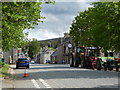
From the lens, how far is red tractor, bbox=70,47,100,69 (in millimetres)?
35344

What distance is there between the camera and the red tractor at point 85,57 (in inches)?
1391

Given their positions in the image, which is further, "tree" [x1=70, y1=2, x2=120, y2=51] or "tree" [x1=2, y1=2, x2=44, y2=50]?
"tree" [x1=70, y1=2, x2=120, y2=51]

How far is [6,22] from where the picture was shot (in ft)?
68.4

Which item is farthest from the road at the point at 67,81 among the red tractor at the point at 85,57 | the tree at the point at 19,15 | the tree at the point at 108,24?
the red tractor at the point at 85,57

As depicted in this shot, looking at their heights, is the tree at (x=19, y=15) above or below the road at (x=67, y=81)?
above

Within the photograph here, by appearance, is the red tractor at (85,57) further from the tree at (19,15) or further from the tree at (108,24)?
the tree at (19,15)

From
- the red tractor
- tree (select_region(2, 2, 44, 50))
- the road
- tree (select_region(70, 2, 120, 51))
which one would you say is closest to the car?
the red tractor

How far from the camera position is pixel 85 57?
37.8 m

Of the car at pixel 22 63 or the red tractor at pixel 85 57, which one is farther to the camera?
the car at pixel 22 63

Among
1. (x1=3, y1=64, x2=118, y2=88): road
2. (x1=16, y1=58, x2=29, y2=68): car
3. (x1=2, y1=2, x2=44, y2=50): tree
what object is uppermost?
(x1=2, y1=2, x2=44, y2=50): tree

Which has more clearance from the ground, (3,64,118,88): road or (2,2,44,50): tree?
(2,2,44,50): tree

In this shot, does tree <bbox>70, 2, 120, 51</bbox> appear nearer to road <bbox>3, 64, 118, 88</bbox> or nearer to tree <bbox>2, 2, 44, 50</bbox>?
road <bbox>3, 64, 118, 88</bbox>

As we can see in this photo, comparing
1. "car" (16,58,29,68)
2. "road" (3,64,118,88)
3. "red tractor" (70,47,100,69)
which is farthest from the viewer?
"car" (16,58,29,68)

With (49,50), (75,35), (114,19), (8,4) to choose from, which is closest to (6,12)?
(8,4)
